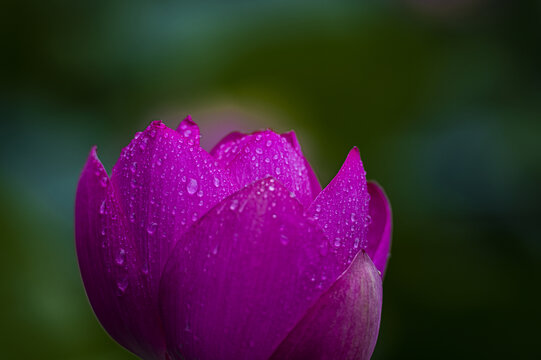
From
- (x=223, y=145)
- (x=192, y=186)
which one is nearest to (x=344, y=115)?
(x=223, y=145)

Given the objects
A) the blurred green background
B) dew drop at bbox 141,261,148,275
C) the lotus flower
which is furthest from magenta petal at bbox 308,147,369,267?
the blurred green background

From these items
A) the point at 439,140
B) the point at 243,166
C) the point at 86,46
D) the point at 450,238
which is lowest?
the point at 450,238

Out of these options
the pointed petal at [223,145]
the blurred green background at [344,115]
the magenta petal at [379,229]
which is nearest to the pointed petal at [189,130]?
the pointed petal at [223,145]

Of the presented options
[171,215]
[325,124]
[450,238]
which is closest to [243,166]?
[171,215]

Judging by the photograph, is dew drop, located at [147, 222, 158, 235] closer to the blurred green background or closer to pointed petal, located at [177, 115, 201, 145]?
pointed petal, located at [177, 115, 201, 145]

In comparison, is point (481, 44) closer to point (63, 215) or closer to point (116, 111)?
point (116, 111)

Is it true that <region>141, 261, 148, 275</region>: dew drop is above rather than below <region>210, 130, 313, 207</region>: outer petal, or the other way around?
below
